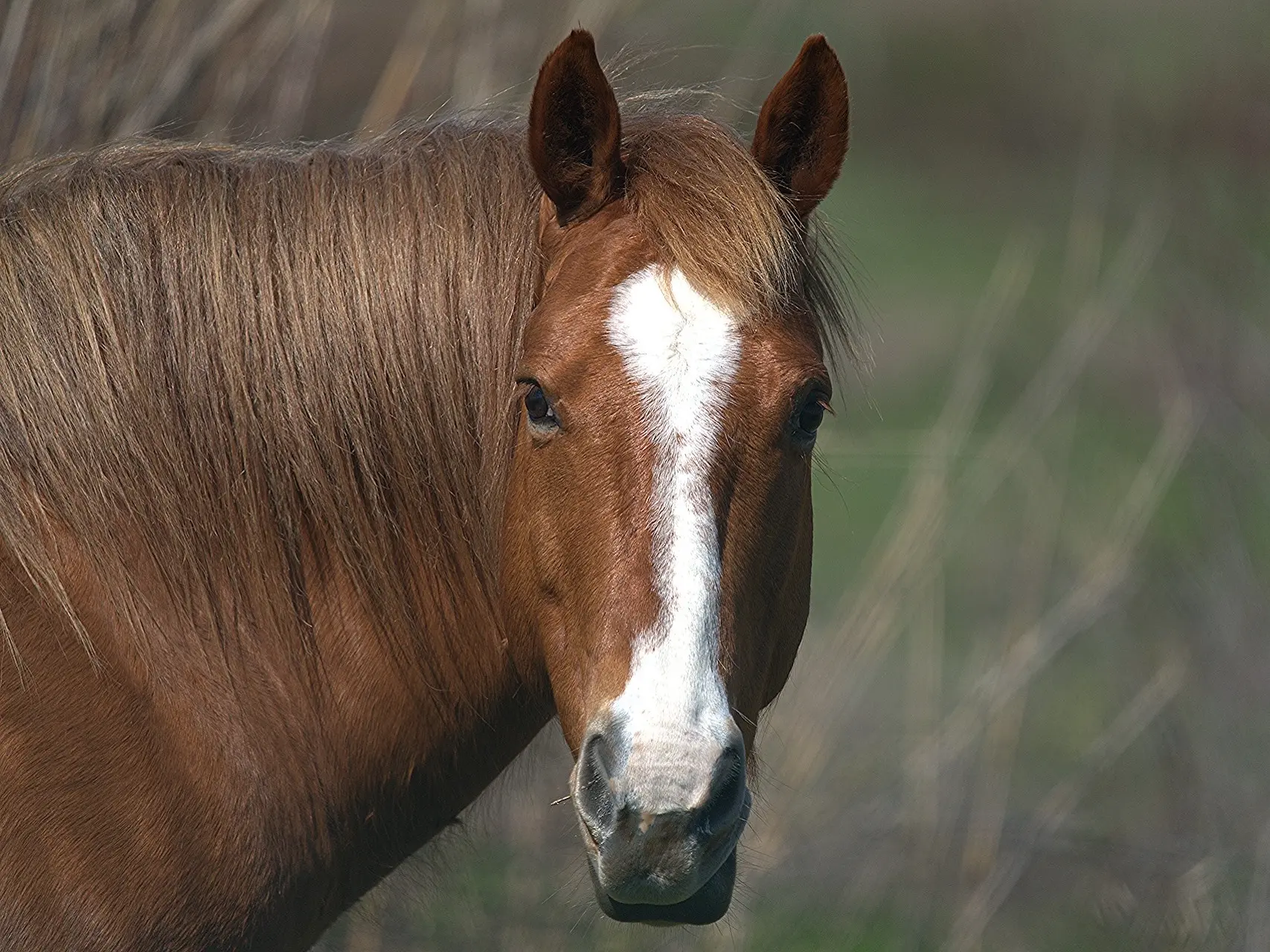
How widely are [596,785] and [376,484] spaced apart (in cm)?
68

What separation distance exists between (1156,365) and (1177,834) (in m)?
1.65

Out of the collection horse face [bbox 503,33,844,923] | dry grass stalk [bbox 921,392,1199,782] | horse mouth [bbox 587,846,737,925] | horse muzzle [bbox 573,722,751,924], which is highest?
horse face [bbox 503,33,844,923]

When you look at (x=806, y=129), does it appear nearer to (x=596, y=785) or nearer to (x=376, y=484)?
(x=376, y=484)

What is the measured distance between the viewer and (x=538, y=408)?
206cm

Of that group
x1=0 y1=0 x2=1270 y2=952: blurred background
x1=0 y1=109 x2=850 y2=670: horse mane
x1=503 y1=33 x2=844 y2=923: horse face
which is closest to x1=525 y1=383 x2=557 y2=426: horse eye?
x1=503 y1=33 x2=844 y2=923: horse face

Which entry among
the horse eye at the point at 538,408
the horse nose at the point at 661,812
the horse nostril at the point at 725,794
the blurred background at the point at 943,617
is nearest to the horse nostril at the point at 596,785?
the horse nose at the point at 661,812

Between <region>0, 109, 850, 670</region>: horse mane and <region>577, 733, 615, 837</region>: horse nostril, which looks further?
<region>0, 109, 850, 670</region>: horse mane

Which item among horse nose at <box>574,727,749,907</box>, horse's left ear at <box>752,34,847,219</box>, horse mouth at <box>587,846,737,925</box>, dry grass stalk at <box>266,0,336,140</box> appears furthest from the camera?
dry grass stalk at <box>266,0,336,140</box>

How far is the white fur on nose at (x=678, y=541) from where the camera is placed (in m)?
1.74

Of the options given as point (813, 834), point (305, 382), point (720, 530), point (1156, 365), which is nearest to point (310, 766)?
point (305, 382)

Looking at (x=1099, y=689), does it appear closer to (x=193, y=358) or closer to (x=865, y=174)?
(x=193, y=358)

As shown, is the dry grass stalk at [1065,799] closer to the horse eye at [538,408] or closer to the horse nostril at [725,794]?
the horse nostril at [725,794]

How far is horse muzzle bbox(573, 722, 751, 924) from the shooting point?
1.73 metres

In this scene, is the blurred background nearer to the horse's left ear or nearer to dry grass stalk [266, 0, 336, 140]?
dry grass stalk [266, 0, 336, 140]
